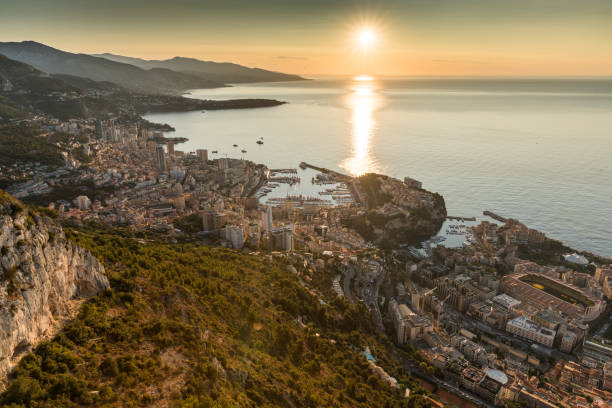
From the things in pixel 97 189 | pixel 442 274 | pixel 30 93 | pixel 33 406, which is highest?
pixel 30 93

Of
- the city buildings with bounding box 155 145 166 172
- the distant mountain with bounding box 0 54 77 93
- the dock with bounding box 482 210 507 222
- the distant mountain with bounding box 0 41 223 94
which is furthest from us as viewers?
the distant mountain with bounding box 0 41 223 94

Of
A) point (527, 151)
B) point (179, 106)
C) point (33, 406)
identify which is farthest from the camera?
point (179, 106)

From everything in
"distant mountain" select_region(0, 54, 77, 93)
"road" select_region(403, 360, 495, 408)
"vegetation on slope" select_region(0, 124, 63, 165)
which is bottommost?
"road" select_region(403, 360, 495, 408)

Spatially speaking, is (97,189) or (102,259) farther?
(97,189)

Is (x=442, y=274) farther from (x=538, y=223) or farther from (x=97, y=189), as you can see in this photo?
(x=97, y=189)

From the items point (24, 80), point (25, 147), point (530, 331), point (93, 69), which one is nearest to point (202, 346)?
point (530, 331)

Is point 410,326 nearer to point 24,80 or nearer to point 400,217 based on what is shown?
point 400,217

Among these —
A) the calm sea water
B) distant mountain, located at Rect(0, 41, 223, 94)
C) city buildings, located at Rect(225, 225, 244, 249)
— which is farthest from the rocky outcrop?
distant mountain, located at Rect(0, 41, 223, 94)

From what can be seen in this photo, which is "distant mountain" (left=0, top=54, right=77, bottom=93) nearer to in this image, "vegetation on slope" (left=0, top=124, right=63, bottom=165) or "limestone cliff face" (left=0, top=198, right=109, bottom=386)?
"vegetation on slope" (left=0, top=124, right=63, bottom=165)

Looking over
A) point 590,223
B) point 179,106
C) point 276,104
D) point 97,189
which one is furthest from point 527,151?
point 179,106
